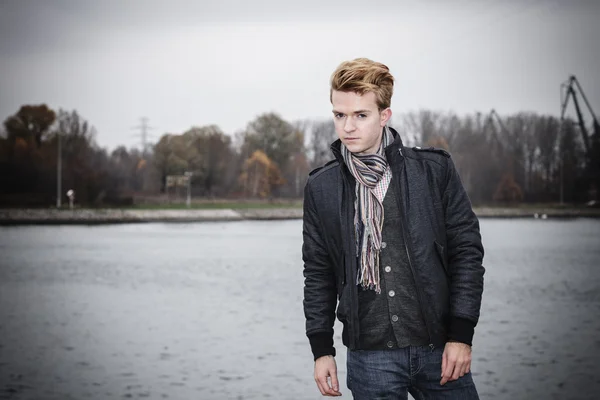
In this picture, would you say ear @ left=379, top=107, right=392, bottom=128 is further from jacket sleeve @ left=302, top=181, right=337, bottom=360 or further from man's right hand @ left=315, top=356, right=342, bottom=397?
man's right hand @ left=315, top=356, right=342, bottom=397

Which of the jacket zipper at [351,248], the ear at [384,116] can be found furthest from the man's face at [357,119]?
the jacket zipper at [351,248]

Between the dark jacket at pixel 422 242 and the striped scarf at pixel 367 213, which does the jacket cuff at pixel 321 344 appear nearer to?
the dark jacket at pixel 422 242

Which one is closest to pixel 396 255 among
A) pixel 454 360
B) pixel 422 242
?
pixel 422 242

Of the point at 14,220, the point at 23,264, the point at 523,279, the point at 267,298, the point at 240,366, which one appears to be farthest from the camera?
the point at 14,220

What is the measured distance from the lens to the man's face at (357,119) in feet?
9.61

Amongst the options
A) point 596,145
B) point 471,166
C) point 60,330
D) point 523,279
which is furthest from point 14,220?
point 596,145

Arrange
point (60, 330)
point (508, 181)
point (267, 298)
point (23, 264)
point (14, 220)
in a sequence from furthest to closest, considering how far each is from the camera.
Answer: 1. point (508, 181)
2. point (14, 220)
3. point (23, 264)
4. point (267, 298)
5. point (60, 330)

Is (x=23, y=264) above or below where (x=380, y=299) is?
below

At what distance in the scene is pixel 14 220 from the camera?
5631 cm

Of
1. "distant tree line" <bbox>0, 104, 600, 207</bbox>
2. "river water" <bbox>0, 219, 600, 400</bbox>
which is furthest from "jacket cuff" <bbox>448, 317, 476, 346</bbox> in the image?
"distant tree line" <bbox>0, 104, 600, 207</bbox>

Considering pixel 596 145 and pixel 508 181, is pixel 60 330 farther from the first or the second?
pixel 596 145

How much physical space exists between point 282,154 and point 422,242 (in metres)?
93.4

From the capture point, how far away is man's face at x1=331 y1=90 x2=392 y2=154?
293cm

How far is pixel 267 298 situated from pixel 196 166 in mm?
74863
